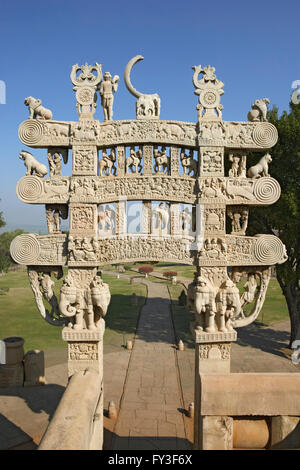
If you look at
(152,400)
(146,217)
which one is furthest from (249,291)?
(152,400)

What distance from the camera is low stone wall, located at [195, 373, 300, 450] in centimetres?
434

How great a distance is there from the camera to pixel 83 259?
274 inches

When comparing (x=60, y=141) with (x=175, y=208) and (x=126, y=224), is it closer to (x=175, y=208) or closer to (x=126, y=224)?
(x=126, y=224)

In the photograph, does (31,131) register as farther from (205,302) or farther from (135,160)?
(205,302)

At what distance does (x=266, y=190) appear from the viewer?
23.0ft

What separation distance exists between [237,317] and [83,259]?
162 inches

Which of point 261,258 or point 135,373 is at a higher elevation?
point 261,258

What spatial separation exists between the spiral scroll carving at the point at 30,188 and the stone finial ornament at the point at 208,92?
4.22 meters

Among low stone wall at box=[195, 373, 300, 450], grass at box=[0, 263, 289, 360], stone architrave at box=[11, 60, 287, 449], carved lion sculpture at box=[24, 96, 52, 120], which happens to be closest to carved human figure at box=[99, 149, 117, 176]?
stone architrave at box=[11, 60, 287, 449]

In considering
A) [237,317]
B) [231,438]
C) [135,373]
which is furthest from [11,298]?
[231,438]

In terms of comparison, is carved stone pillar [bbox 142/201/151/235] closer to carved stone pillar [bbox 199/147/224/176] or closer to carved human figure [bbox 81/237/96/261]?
carved human figure [bbox 81/237/96/261]

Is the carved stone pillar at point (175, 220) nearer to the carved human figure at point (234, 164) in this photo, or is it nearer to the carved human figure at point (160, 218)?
the carved human figure at point (160, 218)

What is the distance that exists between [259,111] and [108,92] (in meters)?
3.76

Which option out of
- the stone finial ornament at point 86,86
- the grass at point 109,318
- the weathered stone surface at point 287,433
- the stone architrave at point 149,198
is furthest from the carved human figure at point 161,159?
the grass at point 109,318
